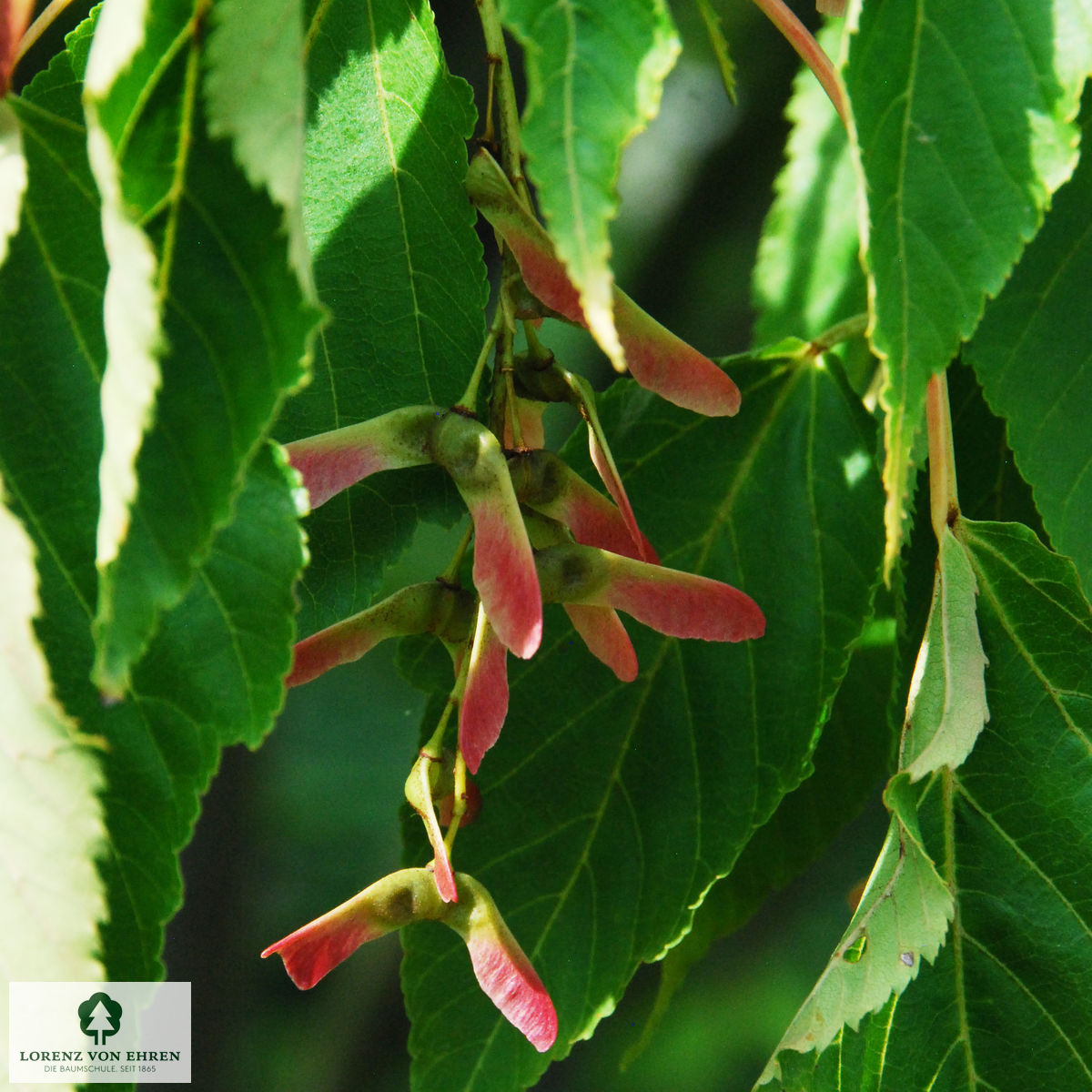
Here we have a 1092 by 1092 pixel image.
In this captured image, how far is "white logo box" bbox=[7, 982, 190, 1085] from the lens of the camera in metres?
0.30

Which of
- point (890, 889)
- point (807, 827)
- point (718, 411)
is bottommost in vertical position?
point (807, 827)

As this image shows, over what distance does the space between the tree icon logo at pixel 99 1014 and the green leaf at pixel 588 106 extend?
0.64 ft

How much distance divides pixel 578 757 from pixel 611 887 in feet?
0.16

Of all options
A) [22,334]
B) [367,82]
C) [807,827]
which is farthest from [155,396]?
[807,827]

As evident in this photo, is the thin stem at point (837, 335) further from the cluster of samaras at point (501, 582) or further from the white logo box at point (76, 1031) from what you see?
the white logo box at point (76, 1031)

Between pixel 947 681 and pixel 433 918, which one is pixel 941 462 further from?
pixel 433 918

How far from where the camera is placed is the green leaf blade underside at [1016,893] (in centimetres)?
42

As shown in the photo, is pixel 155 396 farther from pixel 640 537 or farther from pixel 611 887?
pixel 611 887

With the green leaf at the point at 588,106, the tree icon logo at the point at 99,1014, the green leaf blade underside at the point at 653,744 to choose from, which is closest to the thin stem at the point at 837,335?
the green leaf blade underside at the point at 653,744

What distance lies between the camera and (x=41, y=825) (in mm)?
305

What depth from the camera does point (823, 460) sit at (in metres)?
0.52

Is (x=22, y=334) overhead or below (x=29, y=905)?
overhead

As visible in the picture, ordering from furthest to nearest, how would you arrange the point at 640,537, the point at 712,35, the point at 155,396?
1. the point at 712,35
2. the point at 640,537
3. the point at 155,396

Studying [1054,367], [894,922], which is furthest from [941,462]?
[894,922]
